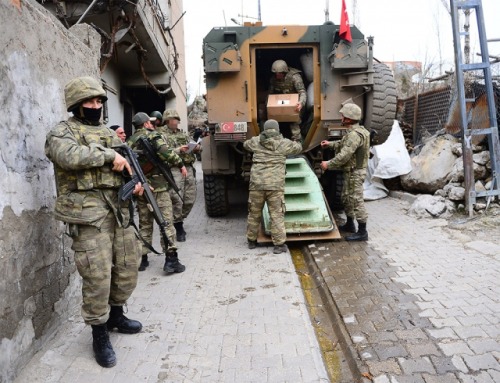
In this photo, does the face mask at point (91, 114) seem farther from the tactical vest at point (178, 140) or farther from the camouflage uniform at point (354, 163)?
the camouflage uniform at point (354, 163)

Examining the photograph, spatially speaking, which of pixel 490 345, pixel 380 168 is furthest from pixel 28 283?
pixel 380 168

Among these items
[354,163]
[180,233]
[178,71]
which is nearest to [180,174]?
[180,233]

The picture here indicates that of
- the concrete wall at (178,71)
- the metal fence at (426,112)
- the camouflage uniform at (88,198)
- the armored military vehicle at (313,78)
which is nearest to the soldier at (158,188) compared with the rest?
the armored military vehicle at (313,78)

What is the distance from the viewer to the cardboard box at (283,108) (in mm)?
5910

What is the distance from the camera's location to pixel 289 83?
640 centimetres

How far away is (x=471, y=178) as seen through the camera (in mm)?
5758

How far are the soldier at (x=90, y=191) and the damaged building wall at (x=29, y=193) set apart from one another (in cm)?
22

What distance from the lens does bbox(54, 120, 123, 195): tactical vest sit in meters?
2.48

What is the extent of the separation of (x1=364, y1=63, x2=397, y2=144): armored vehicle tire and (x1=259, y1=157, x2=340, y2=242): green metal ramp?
3.54 feet

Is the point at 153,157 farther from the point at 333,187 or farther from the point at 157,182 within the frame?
the point at 333,187

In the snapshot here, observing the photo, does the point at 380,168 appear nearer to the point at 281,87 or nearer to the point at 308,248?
the point at 281,87

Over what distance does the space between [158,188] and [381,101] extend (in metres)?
3.13

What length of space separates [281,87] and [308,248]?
263 cm

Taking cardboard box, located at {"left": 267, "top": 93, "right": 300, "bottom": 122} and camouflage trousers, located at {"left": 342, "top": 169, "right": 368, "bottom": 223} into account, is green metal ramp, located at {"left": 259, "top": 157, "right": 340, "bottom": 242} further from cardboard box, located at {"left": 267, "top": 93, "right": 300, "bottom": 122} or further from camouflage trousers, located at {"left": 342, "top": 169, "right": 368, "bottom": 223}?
cardboard box, located at {"left": 267, "top": 93, "right": 300, "bottom": 122}
